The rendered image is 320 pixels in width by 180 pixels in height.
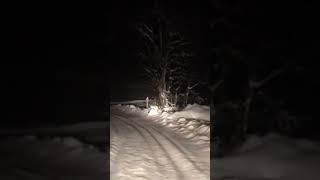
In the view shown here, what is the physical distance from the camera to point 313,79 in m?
16.8

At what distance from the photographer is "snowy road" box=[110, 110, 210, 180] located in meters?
A: 11.8

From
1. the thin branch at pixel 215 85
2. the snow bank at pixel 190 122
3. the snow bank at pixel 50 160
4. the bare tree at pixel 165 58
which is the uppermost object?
the bare tree at pixel 165 58

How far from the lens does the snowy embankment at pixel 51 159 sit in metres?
11.7

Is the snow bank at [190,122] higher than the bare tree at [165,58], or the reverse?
the bare tree at [165,58]

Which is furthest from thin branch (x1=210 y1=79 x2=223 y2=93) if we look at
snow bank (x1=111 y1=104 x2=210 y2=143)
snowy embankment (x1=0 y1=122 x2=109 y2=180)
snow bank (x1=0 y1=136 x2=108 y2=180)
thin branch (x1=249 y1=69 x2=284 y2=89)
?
snow bank (x1=0 y1=136 x2=108 y2=180)

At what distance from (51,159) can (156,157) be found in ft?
11.8

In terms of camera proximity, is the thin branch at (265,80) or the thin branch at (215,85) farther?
the thin branch at (215,85)

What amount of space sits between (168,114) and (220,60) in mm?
13744

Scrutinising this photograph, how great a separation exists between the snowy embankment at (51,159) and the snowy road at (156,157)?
57 centimetres

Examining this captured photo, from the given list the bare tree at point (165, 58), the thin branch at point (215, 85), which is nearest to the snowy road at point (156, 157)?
the thin branch at point (215, 85)

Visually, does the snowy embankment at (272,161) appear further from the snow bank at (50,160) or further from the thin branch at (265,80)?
the snow bank at (50,160)

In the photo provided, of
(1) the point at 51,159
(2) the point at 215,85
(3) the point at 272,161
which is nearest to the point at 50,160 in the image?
(1) the point at 51,159

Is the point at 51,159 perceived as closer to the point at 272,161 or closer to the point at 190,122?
the point at 272,161

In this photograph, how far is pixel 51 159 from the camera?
14406mm
